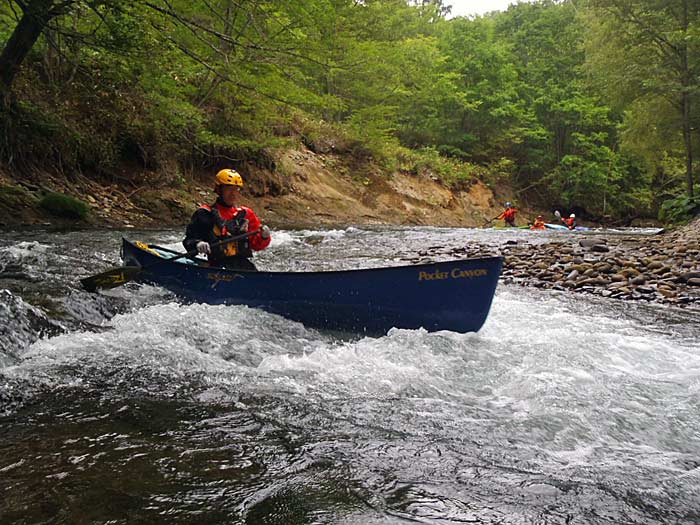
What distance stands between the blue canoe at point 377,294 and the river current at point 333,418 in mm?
143

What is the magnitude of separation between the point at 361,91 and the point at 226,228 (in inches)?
752

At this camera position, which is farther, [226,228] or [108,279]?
[226,228]

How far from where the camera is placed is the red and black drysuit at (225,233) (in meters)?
6.38

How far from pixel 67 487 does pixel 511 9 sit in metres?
47.9

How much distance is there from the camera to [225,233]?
6.49 metres

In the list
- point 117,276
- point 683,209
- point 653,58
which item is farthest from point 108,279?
point 653,58

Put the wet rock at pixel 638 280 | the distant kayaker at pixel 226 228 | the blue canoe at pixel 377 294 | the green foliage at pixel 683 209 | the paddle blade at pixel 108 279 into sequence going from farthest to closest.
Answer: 1. the green foliage at pixel 683 209
2. the wet rock at pixel 638 280
3. the distant kayaker at pixel 226 228
4. the paddle blade at pixel 108 279
5. the blue canoe at pixel 377 294

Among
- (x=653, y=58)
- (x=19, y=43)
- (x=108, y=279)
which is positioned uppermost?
(x=653, y=58)

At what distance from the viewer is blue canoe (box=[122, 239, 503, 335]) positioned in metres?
4.87

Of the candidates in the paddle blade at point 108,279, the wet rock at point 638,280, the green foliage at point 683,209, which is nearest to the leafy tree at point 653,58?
the green foliage at point 683,209

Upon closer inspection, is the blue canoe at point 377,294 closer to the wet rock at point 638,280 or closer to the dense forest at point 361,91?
the dense forest at point 361,91

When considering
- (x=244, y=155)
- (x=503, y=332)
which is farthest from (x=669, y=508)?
(x=244, y=155)

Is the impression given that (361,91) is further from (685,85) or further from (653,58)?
(685,85)

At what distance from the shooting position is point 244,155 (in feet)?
62.0
